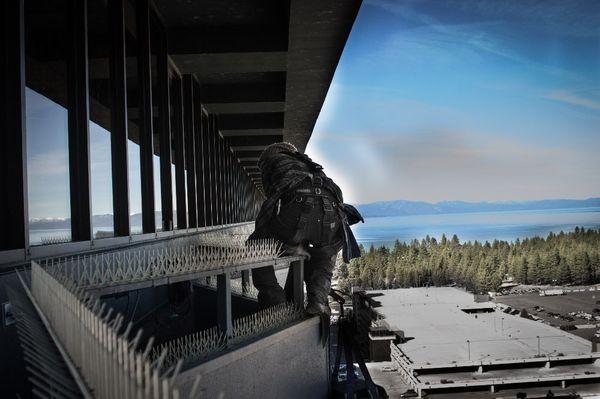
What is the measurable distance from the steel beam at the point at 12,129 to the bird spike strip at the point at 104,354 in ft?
11.0

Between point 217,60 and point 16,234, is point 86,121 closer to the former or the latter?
point 16,234

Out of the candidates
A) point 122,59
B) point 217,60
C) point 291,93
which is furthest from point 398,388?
point 122,59

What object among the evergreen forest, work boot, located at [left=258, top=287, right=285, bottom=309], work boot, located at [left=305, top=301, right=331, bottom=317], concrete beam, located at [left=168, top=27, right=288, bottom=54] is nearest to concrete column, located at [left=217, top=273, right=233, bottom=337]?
work boot, located at [left=258, top=287, right=285, bottom=309]

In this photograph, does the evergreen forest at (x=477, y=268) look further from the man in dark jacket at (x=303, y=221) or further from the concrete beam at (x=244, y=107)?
the man in dark jacket at (x=303, y=221)

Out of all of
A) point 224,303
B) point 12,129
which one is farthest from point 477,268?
point 12,129

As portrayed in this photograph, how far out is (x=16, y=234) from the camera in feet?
22.8

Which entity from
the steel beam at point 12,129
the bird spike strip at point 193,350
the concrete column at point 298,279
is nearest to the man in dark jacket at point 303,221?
the concrete column at point 298,279

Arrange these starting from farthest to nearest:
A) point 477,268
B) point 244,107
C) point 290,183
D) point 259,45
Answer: point 477,268 → point 244,107 → point 259,45 → point 290,183

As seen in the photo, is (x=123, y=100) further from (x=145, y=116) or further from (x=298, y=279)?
(x=298, y=279)

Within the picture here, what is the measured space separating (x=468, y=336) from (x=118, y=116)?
163 ft

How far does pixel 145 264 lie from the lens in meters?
8.91

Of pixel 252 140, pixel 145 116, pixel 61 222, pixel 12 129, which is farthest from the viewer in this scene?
pixel 252 140

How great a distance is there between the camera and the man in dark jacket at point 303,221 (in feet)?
34.5

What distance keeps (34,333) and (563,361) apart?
49.0m
